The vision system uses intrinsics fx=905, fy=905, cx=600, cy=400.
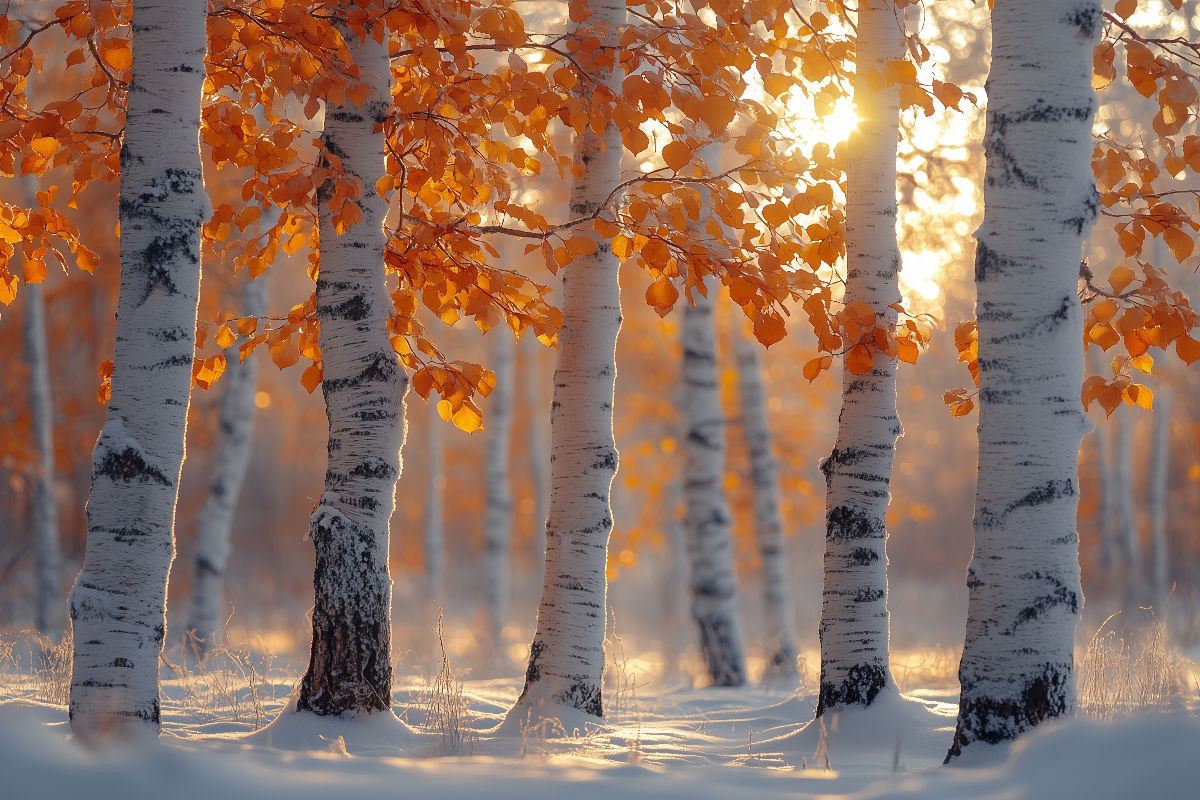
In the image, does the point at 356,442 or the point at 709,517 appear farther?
the point at 709,517

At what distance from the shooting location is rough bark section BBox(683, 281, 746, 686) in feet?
25.5

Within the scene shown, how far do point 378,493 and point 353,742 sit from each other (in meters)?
1.01

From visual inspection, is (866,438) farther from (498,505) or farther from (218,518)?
(498,505)

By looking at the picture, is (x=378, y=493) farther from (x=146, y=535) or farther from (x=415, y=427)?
(x=415, y=427)

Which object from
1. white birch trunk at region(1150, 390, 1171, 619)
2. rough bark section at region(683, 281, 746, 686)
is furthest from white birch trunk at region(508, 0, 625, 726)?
white birch trunk at region(1150, 390, 1171, 619)

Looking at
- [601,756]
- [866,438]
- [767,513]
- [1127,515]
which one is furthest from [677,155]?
[1127,515]

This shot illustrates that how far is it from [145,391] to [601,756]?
2101 mm

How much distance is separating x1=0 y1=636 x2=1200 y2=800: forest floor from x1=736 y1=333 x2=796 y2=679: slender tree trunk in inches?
143

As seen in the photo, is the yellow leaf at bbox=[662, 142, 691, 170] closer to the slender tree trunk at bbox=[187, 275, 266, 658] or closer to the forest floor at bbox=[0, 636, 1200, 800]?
the forest floor at bbox=[0, 636, 1200, 800]

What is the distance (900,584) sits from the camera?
2259 cm

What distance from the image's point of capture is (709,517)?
786cm

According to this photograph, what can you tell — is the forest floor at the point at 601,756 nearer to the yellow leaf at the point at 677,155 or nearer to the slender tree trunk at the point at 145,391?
the slender tree trunk at the point at 145,391

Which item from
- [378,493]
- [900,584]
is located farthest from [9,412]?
[900,584]

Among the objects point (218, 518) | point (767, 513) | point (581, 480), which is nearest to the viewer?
point (581, 480)
